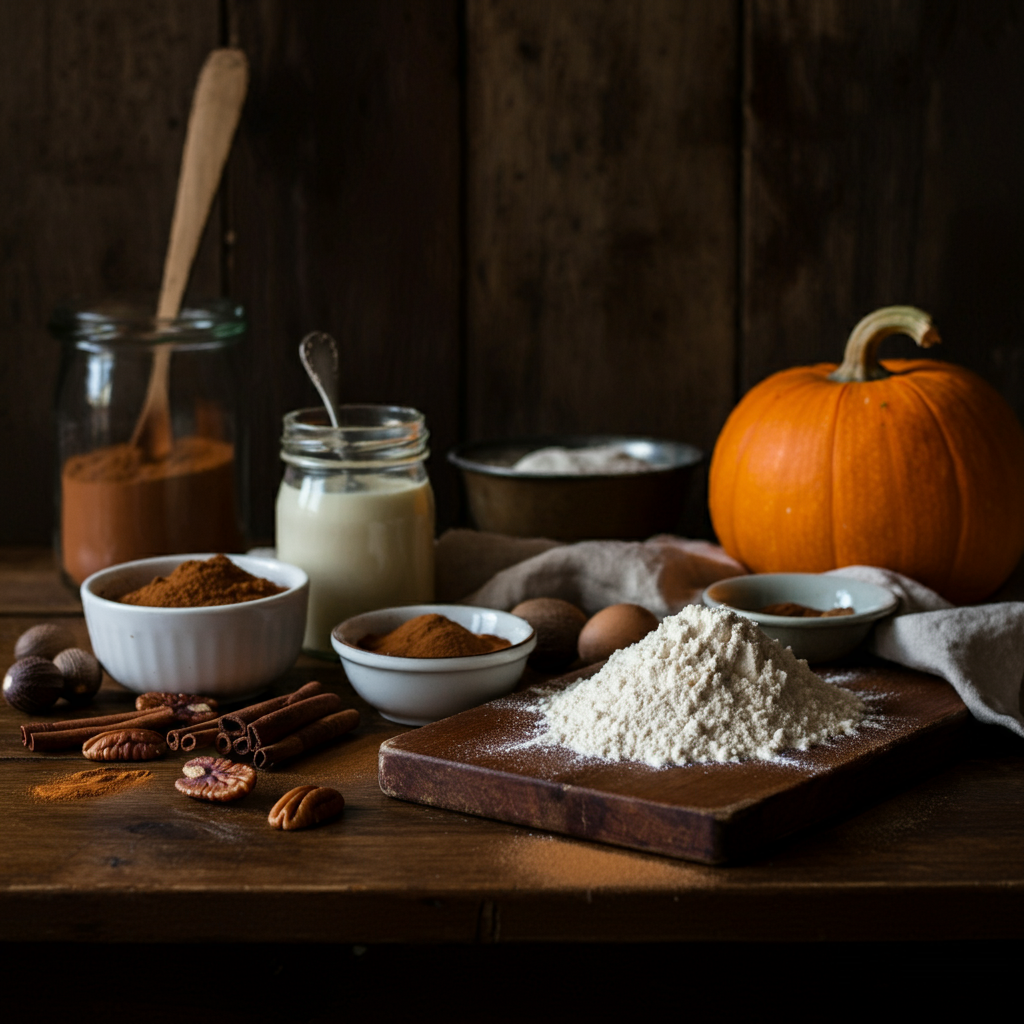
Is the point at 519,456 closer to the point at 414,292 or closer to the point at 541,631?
the point at 414,292

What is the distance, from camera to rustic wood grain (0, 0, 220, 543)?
170cm

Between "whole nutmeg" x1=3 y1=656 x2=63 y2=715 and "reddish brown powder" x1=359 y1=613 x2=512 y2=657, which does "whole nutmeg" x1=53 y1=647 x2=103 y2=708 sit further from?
"reddish brown powder" x1=359 y1=613 x2=512 y2=657

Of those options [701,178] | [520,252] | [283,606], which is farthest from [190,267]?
[701,178]

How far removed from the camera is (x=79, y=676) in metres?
1.13

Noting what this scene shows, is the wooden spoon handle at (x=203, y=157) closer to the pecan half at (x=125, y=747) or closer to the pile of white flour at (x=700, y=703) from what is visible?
the pecan half at (x=125, y=747)

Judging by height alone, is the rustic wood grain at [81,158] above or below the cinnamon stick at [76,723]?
above

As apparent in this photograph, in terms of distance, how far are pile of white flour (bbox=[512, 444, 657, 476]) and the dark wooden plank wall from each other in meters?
0.23

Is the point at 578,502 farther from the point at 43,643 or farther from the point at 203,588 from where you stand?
the point at 43,643

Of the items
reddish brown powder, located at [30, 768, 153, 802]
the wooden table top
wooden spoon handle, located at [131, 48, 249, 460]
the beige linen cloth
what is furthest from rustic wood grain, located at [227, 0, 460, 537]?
the wooden table top

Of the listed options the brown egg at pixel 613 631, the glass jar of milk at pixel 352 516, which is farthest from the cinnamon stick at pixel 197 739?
the brown egg at pixel 613 631

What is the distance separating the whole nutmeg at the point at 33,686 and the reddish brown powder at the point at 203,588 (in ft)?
0.30

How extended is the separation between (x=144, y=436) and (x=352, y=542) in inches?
15.0

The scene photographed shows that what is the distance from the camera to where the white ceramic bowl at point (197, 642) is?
108 centimetres

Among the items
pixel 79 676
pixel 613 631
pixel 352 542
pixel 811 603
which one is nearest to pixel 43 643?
pixel 79 676
